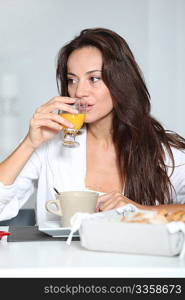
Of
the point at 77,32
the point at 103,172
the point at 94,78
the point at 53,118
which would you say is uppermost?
the point at 77,32

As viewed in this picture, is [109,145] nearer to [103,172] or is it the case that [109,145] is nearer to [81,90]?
[103,172]

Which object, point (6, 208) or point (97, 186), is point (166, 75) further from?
point (6, 208)

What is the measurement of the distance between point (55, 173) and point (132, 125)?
35 cm

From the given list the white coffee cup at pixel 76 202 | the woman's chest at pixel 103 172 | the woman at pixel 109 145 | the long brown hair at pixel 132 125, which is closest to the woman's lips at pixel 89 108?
the woman at pixel 109 145

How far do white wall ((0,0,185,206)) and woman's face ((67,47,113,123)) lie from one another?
1167 millimetres

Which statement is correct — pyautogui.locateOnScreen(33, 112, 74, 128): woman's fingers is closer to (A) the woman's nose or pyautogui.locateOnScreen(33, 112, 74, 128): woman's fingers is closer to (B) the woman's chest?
(A) the woman's nose

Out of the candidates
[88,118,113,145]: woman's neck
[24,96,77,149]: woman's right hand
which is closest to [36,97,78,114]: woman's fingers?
[24,96,77,149]: woman's right hand

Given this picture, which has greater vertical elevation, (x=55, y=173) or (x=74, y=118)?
(x=74, y=118)

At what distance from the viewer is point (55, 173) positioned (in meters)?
2.10

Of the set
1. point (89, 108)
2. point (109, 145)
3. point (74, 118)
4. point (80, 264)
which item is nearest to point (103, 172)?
point (109, 145)

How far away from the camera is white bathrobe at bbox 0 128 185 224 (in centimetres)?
208

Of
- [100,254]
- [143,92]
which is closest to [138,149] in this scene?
[143,92]

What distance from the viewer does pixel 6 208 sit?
1822mm

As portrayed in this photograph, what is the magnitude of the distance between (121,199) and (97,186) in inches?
19.2
